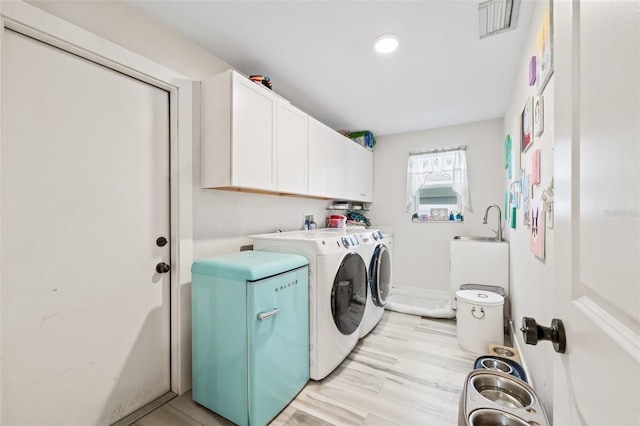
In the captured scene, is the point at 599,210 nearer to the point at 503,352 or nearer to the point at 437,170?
the point at 503,352

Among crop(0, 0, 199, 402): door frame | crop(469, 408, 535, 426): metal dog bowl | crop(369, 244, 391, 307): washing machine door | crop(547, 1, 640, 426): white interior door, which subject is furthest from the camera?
crop(369, 244, 391, 307): washing machine door

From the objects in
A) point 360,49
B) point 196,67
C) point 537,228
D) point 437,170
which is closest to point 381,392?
point 537,228

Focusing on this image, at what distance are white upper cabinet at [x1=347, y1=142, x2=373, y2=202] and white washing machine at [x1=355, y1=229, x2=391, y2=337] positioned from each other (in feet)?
3.02

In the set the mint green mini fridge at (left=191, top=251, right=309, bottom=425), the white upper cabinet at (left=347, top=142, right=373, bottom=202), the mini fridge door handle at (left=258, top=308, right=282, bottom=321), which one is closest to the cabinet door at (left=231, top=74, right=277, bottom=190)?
the mint green mini fridge at (left=191, top=251, right=309, bottom=425)

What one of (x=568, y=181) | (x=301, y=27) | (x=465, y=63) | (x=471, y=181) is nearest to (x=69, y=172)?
(x=301, y=27)

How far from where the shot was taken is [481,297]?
2.40 meters

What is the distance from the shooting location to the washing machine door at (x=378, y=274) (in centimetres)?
267

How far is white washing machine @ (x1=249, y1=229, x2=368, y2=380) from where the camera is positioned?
1.86m

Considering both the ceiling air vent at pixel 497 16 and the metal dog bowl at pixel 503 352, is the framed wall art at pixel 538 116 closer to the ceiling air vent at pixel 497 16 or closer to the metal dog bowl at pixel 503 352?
the ceiling air vent at pixel 497 16

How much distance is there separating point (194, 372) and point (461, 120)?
3.82 metres

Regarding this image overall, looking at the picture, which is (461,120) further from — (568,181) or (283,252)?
(568,181)

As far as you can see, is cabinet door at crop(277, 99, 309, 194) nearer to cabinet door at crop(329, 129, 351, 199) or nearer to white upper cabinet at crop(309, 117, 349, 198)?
white upper cabinet at crop(309, 117, 349, 198)

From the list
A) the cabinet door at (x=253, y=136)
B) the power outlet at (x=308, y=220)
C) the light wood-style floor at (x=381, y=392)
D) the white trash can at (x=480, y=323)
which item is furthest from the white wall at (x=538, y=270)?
the power outlet at (x=308, y=220)

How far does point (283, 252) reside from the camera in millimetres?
1996
